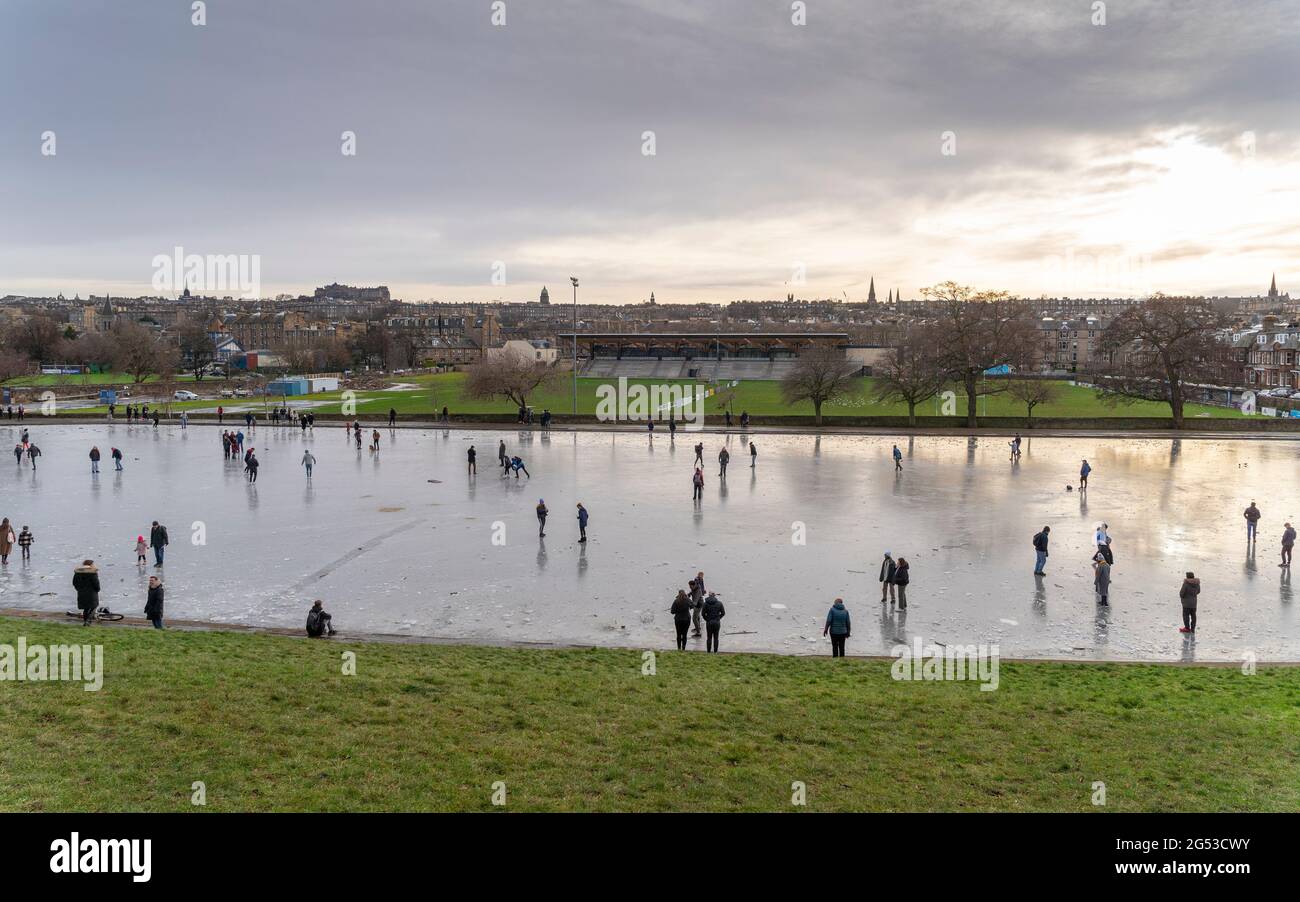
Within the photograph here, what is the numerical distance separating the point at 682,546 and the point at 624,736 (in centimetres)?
1201

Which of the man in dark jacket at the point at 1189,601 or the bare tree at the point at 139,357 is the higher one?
the bare tree at the point at 139,357

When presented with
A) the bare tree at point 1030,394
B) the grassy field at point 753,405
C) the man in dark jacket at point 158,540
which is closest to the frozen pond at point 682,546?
the man in dark jacket at point 158,540

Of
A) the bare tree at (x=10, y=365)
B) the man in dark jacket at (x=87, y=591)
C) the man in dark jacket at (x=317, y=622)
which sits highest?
the bare tree at (x=10, y=365)

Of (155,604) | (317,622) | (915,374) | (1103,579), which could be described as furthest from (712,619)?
(915,374)

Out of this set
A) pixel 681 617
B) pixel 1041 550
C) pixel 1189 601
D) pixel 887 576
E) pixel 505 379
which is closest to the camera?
pixel 681 617

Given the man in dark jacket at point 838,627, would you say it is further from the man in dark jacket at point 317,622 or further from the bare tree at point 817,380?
the bare tree at point 817,380

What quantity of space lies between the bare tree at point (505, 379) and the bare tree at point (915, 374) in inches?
928

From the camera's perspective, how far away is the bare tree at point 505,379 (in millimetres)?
58250

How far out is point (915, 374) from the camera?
171ft

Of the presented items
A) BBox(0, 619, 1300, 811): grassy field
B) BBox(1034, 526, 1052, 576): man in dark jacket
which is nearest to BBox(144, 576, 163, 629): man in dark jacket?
BBox(0, 619, 1300, 811): grassy field

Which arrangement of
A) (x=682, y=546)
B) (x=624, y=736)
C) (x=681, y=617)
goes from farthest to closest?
(x=682, y=546)
(x=681, y=617)
(x=624, y=736)

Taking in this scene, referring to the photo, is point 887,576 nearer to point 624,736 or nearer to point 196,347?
point 624,736

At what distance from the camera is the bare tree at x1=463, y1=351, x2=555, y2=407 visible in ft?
191
